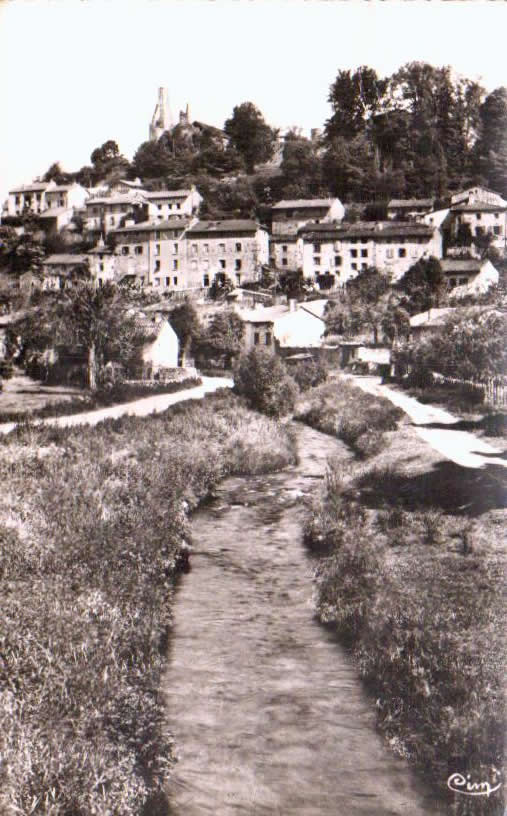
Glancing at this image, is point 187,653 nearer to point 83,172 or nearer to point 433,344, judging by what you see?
point 433,344

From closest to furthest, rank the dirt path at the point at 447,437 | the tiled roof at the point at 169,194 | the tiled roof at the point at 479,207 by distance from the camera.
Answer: the dirt path at the point at 447,437 → the tiled roof at the point at 479,207 → the tiled roof at the point at 169,194

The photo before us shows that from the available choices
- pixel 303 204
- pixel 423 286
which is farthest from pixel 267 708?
pixel 303 204

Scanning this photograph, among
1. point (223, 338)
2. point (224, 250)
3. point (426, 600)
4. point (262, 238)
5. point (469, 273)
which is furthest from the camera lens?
point (262, 238)

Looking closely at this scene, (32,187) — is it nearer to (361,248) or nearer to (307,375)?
(361,248)

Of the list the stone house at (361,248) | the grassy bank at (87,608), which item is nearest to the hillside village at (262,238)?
the stone house at (361,248)

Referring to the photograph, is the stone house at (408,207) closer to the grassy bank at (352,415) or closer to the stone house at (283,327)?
the stone house at (283,327)

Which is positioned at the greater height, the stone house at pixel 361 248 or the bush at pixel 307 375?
the stone house at pixel 361 248
